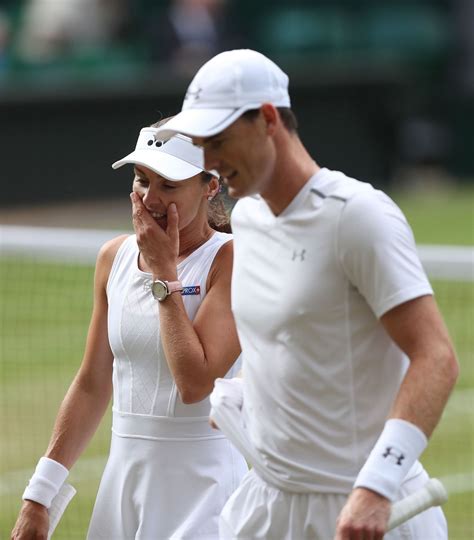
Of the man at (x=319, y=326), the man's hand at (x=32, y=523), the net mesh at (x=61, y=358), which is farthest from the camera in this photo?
the net mesh at (x=61, y=358)

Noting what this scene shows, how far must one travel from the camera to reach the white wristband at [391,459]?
3.14 meters

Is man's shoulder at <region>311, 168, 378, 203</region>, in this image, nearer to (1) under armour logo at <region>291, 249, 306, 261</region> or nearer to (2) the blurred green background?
(1) under armour logo at <region>291, 249, 306, 261</region>

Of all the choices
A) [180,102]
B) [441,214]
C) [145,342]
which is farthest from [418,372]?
[441,214]

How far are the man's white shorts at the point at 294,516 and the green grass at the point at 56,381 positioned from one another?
2939 mm

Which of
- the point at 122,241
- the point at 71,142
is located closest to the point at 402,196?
the point at 71,142

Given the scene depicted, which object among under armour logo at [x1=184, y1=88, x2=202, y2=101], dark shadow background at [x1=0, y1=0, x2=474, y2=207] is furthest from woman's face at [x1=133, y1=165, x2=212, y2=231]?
dark shadow background at [x1=0, y1=0, x2=474, y2=207]

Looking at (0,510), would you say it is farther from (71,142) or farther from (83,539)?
(71,142)

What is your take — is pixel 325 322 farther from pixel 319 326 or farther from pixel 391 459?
pixel 391 459

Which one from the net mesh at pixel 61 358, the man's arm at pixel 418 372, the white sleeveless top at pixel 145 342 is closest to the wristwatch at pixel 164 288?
the white sleeveless top at pixel 145 342

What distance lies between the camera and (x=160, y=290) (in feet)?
12.8

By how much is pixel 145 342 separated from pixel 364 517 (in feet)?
3.62

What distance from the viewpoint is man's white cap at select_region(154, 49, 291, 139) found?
3.27m

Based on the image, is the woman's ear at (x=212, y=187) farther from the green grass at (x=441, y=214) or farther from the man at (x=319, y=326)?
the green grass at (x=441, y=214)

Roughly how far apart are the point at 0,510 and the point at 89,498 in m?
0.45
